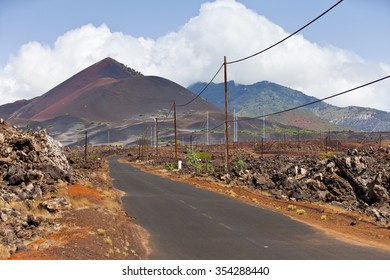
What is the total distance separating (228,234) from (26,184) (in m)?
10.8

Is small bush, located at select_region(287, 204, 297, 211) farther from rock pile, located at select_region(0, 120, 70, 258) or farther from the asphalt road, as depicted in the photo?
rock pile, located at select_region(0, 120, 70, 258)

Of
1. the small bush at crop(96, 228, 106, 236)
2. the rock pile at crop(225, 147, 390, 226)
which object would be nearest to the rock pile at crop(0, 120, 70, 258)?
the small bush at crop(96, 228, 106, 236)

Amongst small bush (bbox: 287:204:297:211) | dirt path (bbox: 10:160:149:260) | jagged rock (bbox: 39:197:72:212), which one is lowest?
small bush (bbox: 287:204:297:211)

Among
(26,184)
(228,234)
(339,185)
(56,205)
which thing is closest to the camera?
(228,234)

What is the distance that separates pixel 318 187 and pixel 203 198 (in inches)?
311

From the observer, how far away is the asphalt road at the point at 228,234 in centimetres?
1274

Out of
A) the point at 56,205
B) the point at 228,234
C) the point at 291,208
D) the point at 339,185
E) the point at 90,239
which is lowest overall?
the point at 291,208

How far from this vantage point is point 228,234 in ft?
52.5

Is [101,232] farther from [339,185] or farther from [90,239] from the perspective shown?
[339,185]

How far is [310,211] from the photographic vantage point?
74.8 ft

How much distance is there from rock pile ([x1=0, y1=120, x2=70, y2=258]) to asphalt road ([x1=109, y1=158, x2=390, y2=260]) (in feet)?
12.1

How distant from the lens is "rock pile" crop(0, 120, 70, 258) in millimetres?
13416

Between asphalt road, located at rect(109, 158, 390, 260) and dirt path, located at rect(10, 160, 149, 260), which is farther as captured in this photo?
asphalt road, located at rect(109, 158, 390, 260)

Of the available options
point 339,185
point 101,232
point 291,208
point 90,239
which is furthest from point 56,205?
point 339,185
